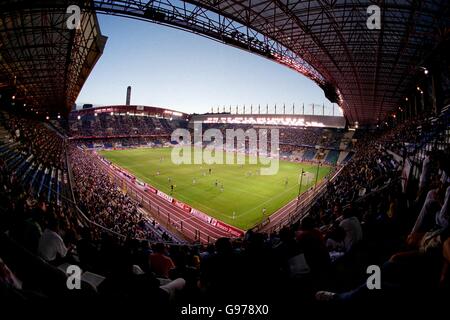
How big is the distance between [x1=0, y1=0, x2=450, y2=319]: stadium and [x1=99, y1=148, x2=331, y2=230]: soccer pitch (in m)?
0.34

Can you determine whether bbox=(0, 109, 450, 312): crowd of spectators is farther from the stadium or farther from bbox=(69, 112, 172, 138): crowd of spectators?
bbox=(69, 112, 172, 138): crowd of spectators

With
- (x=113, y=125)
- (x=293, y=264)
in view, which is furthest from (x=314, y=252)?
(x=113, y=125)

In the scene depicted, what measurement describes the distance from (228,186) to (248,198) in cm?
598

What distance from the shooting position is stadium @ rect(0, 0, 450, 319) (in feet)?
10.6

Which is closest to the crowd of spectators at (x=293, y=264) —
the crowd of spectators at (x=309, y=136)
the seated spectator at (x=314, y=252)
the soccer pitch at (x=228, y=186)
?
the seated spectator at (x=314, y=252)

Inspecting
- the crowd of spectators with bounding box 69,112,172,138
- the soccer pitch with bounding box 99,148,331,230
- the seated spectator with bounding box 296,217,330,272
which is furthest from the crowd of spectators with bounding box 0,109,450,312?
the crowd of spectators with bounding box 69,112,172,138

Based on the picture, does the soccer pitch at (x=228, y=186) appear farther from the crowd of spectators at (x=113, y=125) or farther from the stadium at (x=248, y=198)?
the crowd of spectators at (x=113, y=125)

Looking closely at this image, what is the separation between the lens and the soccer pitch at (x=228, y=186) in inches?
1090

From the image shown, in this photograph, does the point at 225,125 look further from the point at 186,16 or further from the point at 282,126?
the point at 186,16

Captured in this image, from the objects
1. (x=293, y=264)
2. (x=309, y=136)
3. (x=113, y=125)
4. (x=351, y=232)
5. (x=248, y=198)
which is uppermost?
(x=113, y=125)

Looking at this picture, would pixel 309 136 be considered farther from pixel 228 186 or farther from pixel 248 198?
pixel 248 198

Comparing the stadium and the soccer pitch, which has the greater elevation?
the stadium

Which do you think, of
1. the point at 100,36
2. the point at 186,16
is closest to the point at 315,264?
the point at 186,16

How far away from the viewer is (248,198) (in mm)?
32125
